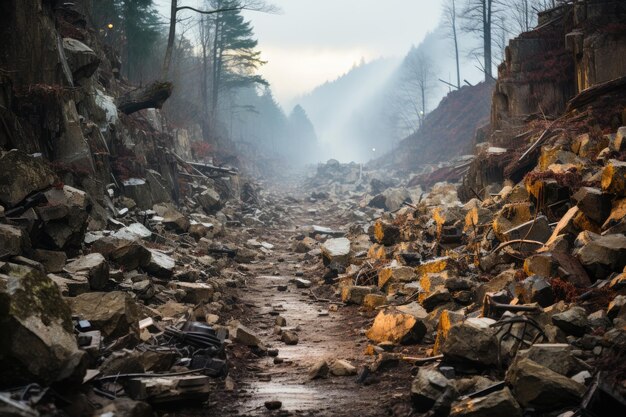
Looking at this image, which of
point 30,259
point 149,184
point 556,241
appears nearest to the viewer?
point 30,259

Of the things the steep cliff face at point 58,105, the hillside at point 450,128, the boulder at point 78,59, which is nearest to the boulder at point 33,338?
the steep cliff face at point 58,105

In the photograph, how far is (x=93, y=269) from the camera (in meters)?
6.91

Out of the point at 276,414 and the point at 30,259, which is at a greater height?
the point at 30,259

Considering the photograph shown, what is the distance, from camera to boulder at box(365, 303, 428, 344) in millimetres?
6672

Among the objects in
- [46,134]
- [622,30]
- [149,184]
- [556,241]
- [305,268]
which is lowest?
[305,268]

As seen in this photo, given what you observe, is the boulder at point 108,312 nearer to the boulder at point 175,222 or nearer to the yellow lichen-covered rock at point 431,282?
the yellow lichen-covered rock at point 431,282

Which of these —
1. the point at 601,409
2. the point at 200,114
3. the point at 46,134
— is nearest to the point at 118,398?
the point at 601,409

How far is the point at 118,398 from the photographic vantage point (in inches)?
160

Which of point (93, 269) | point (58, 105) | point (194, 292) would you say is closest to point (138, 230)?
point (58, 105)

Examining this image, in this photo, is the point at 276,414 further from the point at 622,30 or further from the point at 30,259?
the point at 622,30

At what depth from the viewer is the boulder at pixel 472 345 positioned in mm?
4934

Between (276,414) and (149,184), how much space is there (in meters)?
11.1

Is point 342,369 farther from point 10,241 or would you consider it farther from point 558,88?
point 558,88

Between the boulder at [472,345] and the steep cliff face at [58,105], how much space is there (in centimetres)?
819
